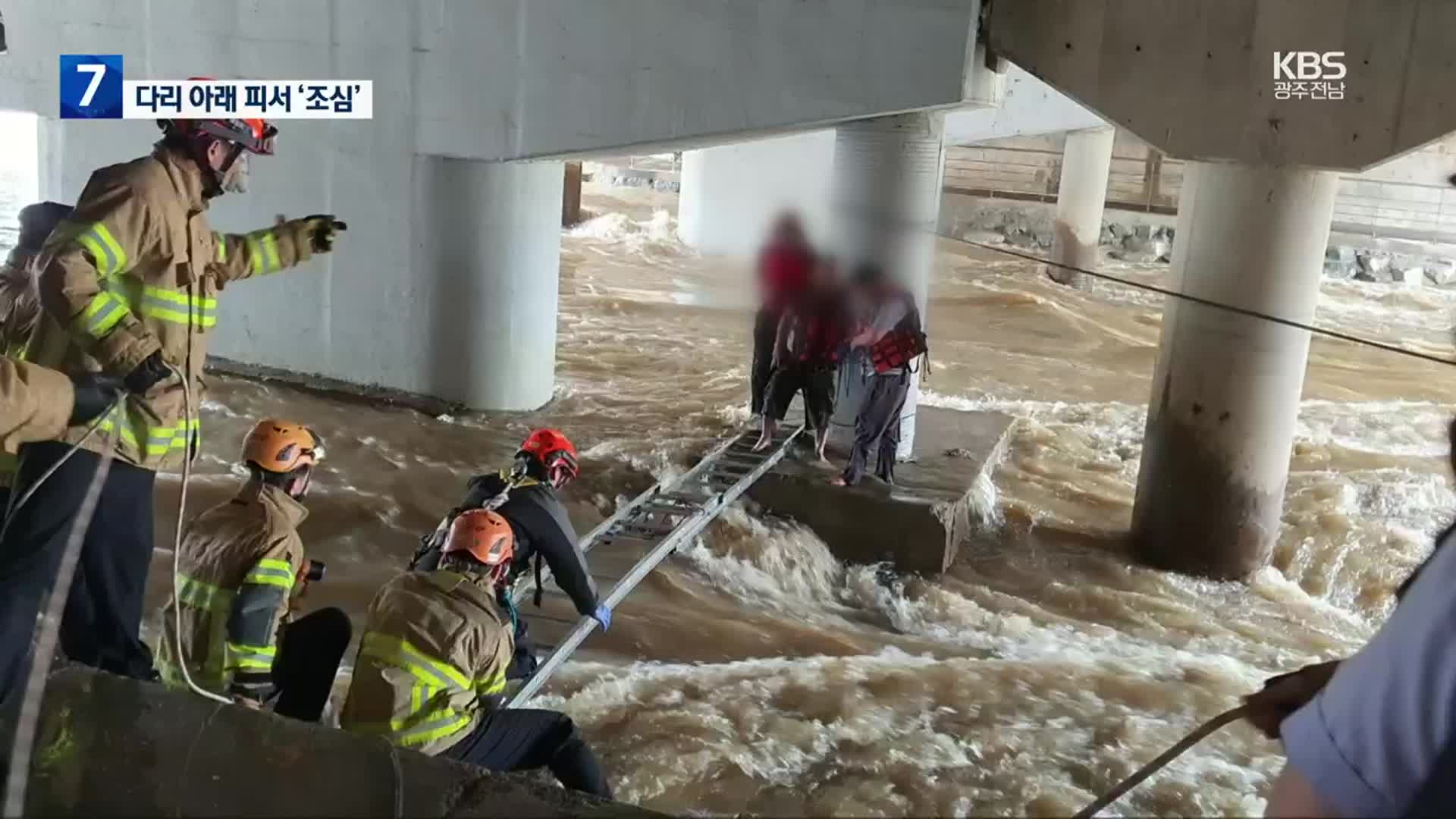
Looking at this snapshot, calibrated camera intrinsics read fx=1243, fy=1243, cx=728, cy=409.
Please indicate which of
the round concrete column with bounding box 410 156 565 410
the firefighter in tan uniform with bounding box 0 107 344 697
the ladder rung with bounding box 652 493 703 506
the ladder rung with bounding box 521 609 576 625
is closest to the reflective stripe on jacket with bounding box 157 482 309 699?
the firefighter in tan uniform with bounding box 0 107 344 697

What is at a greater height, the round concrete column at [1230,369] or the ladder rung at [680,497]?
the round concrete column at [1230,369]

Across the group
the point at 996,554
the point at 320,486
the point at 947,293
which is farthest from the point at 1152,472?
the point at 947,293

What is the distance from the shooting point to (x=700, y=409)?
1068 centimetres

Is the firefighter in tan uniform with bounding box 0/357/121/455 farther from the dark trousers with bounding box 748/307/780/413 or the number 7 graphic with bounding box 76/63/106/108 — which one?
the number 7 graphic with bounding box 76/63/106/108

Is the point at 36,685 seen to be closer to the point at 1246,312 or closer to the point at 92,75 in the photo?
the point at 1246,312

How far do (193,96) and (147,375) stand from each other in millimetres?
6589

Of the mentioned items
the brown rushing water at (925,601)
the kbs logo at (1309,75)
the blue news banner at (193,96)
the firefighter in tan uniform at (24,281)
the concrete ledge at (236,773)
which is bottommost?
the brown rushing water at (925,601)

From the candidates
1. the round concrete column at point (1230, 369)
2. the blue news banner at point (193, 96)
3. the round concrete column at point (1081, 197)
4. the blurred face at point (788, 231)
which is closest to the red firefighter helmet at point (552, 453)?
the blurred face at point (788, 231)

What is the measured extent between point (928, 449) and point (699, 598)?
254 centimetres

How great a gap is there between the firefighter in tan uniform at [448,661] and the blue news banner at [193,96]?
645cm

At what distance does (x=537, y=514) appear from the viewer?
4508 mm

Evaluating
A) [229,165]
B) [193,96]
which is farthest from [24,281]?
[193,96]

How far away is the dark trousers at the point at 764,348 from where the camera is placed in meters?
8.41

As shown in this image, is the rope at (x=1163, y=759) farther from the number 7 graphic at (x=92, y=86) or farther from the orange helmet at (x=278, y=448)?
the number 7 graphic at (x=92, y=86)
